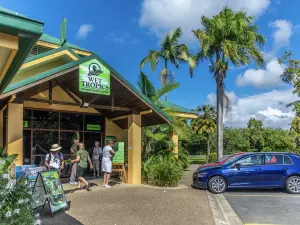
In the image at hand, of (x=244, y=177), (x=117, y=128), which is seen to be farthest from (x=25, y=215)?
(x=117, y=128)

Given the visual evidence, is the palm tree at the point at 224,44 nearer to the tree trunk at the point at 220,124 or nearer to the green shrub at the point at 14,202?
the tree trunk at the point at 220,124

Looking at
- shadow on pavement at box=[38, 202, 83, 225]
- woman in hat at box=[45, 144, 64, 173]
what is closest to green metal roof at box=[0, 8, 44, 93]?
shadow on pavement at box=[38, 202, 83, 225]

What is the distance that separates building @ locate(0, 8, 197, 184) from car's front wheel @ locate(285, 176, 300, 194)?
17.9ft

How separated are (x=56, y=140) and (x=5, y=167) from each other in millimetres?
10610

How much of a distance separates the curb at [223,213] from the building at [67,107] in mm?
3806

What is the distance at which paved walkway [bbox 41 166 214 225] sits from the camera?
7.56 meters

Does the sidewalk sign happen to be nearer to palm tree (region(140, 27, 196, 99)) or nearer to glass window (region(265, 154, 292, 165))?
glass window (region(265, 154, 292, 165))

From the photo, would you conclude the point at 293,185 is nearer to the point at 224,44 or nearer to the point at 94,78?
the point at 94,78

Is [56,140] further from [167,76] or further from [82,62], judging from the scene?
[167,76]

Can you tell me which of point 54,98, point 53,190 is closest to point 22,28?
point 53,190

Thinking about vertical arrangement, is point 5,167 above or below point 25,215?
above

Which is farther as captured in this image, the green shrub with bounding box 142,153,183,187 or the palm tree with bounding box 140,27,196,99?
the palm tree with bounding box 140,27,196,99

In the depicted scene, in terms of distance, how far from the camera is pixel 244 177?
1270cm

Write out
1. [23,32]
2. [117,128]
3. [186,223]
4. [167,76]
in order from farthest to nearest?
[167,76], [117,128], [186,223], [23,32]
